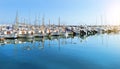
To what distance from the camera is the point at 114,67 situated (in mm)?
13555

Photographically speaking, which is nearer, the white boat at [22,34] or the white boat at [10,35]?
the white boat at [10,35]

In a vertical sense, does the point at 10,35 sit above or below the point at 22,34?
below

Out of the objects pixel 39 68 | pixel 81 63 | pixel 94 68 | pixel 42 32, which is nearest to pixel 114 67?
pixel 94 68

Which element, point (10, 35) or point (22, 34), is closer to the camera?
point (10, 35)

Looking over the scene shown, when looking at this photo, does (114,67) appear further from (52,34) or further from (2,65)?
(52,34)

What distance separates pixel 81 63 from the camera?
14.9m

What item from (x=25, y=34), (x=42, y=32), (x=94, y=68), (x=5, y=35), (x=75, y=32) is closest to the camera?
(x=94, y=68)

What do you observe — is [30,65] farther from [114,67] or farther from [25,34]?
[25,34]

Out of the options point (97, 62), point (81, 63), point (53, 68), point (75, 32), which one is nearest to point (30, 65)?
point (53, 68)

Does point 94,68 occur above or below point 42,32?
below

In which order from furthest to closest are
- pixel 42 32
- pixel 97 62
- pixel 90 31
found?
pixel 90 31
pixel 42 32
pixel 97 62

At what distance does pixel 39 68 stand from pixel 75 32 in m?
27.0

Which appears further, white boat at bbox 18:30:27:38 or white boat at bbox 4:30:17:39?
white boat at bbox 18:30:27:38

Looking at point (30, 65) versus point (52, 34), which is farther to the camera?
point (52, 34)
